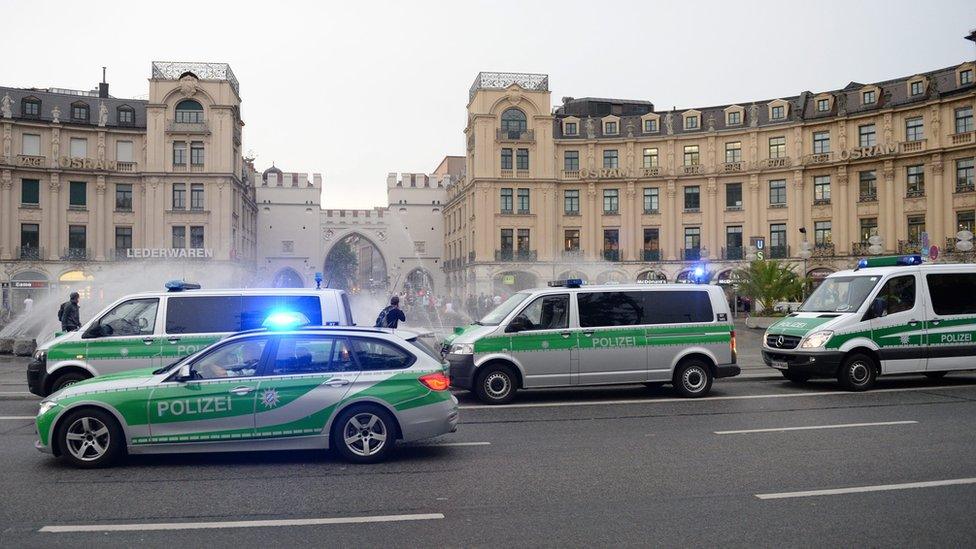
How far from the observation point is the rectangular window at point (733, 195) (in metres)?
53.9

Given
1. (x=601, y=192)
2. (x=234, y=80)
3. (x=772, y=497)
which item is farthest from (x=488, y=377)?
(x=234, y=80)

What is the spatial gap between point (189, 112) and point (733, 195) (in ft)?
129

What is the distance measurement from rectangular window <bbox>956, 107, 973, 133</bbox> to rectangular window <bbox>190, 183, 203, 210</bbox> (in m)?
49.9

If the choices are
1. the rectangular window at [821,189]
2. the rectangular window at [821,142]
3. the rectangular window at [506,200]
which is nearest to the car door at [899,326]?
the rectangular window at [821,189]

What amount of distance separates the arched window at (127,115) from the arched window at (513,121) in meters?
26.8

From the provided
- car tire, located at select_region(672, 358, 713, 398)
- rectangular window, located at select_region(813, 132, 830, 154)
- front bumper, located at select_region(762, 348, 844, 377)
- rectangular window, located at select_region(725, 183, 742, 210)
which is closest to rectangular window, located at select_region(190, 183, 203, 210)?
rectangular window, located at select_region(725, 183, 742, 210)

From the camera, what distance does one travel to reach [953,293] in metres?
14.4

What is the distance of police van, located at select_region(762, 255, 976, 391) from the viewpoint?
45.2 ft

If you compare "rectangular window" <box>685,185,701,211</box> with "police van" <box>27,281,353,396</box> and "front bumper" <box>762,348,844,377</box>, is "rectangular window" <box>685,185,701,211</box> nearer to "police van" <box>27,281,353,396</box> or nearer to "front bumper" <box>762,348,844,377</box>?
"front bumper" <box>762,348,844,377</box>

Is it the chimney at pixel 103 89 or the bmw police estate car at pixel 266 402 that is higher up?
the chimney at pixel 103 89

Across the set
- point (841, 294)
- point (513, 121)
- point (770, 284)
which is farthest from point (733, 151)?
point (841, 294)

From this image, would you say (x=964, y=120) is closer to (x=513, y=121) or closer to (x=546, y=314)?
(x=513, y=121)

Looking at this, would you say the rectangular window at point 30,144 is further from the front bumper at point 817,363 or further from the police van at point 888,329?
the front bumper at point 817,363

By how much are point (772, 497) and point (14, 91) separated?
199ft
